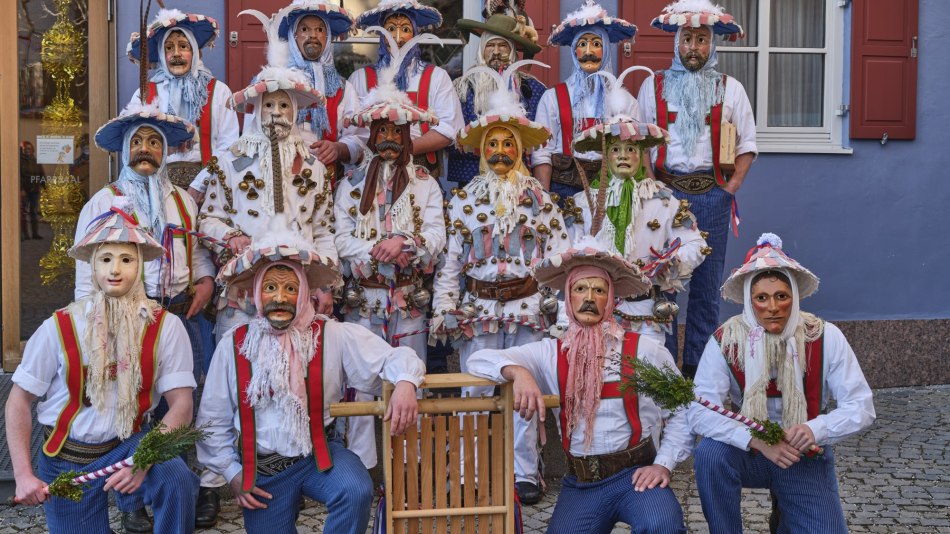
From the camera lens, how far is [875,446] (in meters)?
6.49

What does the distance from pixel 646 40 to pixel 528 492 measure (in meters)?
3.54

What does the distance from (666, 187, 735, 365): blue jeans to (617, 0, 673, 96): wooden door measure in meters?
1.56

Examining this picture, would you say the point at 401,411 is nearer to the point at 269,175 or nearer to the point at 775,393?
the point at 775,393

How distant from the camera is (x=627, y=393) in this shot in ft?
14.7

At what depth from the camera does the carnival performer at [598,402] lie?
14.5 feet

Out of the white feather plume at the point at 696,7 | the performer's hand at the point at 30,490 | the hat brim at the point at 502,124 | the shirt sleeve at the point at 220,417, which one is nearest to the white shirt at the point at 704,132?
the white feather plume at the point at 696,7

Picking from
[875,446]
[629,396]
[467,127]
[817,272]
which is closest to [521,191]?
[467,127]

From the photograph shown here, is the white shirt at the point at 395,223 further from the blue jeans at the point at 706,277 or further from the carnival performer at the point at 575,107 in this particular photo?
the blue jeans at the point at 706,277

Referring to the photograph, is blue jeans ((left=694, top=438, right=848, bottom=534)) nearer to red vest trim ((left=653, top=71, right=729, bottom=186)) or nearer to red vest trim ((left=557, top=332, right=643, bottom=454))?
red vest trim ((left=557, top=332, right=643, bottom=454))

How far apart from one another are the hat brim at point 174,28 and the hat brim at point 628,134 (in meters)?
2.03

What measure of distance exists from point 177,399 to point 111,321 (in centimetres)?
38

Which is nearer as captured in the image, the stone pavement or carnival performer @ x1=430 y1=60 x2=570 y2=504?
the stone pavement

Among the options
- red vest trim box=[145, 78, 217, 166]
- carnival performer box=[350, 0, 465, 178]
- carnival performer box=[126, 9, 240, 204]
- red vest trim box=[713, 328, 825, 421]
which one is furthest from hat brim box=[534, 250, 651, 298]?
red vest trim box=[145, 78, 217, 166]

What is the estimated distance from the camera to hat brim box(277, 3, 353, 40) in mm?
6207
